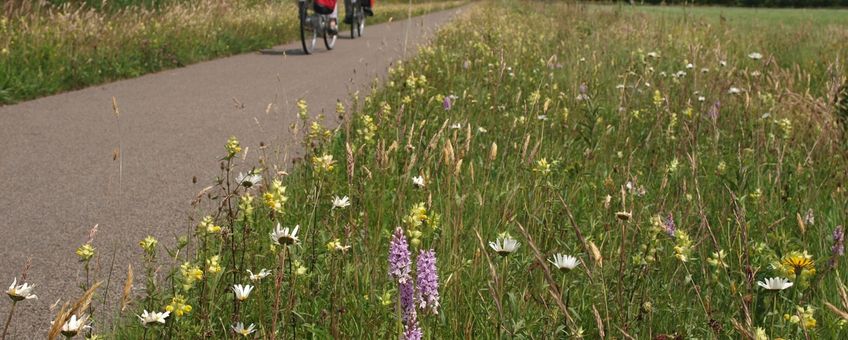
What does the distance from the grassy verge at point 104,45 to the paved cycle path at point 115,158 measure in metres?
0.29

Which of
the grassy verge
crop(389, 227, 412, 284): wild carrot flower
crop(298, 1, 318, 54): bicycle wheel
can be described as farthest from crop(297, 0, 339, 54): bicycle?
crop(389, 227, 412, 284): wild carrot flower

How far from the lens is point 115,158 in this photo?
2666 millimetres

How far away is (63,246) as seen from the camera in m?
3.76

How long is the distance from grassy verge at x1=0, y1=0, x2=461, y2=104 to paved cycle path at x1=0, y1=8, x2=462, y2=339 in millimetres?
294

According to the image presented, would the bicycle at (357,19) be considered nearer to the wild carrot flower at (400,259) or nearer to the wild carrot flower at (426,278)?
the wild carrot flower at (426,278)

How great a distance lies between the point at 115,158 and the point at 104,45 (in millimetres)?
8394

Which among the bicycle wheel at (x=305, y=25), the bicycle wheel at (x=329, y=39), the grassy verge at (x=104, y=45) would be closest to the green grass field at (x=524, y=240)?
the grassy verge at (x=104, y=45)

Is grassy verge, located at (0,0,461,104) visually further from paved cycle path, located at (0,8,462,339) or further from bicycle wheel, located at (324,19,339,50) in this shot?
bicycle wheel, located at (324,19,339,50)

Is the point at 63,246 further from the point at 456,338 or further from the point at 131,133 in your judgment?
the point at 131,133

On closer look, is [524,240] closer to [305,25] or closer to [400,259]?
[400,259]

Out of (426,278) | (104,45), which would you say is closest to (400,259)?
(426,278)

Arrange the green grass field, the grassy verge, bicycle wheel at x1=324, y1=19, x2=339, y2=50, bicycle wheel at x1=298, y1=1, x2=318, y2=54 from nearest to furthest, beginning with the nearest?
the green grass field
the grassy verge
bicycle wheel at x1=298, y1=1, x2=318, y2=54
bicycle wheel at x1=324, y1=19, x2=339, y2=50

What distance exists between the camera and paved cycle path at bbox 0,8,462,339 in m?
3.61

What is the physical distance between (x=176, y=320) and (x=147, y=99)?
20.8 feet
